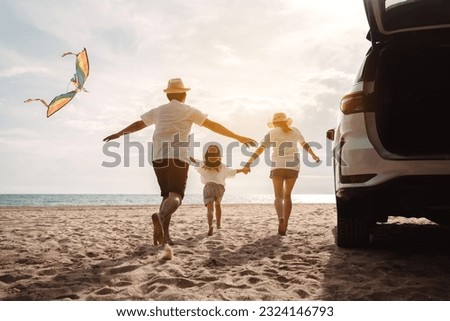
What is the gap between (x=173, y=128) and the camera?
4.65 meters

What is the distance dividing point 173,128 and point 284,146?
242cm

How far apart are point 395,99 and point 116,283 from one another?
2.90 metres

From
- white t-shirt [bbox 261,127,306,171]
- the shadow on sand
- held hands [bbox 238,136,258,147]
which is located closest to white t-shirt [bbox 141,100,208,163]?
held hands [bbox 238,136,258,147]

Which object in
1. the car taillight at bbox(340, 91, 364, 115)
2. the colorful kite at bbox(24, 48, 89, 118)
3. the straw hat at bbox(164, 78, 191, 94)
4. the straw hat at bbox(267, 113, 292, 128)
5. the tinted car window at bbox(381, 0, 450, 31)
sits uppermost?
the colorful kite at bbox(24, 48, 89, 118)

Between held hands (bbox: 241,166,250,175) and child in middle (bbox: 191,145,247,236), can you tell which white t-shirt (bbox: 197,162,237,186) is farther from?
held hands (bbox: 241,166,250,175)

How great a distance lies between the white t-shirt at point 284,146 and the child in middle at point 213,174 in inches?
32.2

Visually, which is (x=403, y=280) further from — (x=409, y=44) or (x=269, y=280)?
(x=409, y=44)

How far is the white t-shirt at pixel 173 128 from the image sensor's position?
4656 millimetres

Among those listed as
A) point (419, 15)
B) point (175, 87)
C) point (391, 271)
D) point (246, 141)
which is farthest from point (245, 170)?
point (419, 15)

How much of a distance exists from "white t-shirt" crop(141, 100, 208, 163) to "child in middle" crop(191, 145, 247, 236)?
2.33 metres

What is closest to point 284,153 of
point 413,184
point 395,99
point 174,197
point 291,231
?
point 291,231

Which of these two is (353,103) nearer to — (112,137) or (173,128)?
(173,128)

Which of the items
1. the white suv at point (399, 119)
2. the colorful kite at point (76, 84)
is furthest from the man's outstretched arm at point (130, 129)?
the colorful kite at point (76, 84)

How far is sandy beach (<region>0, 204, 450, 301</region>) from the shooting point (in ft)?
10.6
